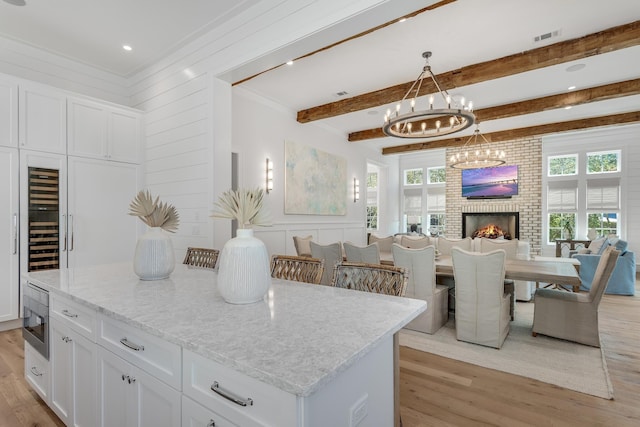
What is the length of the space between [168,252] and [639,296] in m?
6.43

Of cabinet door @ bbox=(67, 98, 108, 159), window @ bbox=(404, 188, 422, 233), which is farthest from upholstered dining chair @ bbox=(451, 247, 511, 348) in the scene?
window @ bbox=(404, 188, 422, 233)

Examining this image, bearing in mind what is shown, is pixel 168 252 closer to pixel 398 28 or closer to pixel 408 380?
pixel 408 380

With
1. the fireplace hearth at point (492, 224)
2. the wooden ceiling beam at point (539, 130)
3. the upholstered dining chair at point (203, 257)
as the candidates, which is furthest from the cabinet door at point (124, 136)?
the fireplace hearth at point (492, 224)

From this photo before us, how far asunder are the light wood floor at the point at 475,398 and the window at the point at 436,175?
702cm

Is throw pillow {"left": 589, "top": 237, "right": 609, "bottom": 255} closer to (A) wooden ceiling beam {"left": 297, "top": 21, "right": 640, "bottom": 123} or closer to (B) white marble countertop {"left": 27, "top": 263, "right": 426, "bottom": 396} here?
(A) wooden ceiling beam {"left": 297, "top": 21, "right": 640, "bottom": 123}

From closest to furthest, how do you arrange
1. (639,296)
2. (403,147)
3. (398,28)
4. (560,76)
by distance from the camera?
(398,28) → (560,76) → (639,296) → (403,147)

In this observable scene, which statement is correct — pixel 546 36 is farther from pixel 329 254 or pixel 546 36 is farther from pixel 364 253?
pixel 329 254

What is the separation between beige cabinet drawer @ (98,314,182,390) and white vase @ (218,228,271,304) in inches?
13.3

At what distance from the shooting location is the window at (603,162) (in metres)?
7.21

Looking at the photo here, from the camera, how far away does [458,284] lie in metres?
3.15

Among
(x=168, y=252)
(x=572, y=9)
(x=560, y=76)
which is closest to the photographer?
(x=168, y=252)

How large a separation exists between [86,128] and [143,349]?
3596mm

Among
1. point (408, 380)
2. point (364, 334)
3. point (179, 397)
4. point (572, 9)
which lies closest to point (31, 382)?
point (179, 397)

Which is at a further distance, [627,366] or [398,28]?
[398,28]
